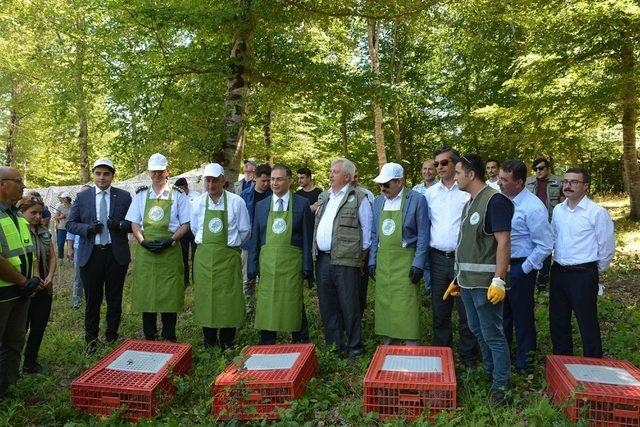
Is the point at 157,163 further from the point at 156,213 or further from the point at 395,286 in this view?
the point at 395,286

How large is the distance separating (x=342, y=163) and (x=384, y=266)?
120 cm

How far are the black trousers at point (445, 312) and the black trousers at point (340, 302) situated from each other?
0.80m

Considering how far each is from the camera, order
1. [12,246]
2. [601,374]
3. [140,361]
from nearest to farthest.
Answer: [601,374], [12,246], [140,361]

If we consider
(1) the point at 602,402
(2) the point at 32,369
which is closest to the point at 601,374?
(1) the point at 602,402

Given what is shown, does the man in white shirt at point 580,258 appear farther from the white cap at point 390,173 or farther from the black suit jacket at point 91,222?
the black suit jacket at point 91,222

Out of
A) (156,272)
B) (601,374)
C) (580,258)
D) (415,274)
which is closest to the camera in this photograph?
(601,374)

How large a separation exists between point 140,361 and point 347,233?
2344mm

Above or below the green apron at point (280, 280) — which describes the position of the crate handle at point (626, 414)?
below

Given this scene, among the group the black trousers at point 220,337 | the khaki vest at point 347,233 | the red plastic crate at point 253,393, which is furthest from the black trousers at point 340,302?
the red plastic crate at point 253,393

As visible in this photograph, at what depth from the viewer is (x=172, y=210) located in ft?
18.2

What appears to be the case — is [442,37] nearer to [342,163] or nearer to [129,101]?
[129,101]

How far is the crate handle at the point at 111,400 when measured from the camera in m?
3.76

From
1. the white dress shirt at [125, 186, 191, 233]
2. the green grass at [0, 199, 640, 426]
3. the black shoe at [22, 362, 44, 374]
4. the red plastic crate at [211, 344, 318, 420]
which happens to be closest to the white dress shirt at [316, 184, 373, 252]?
the green grass at [0, 199, 640, 426]

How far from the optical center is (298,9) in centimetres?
830
